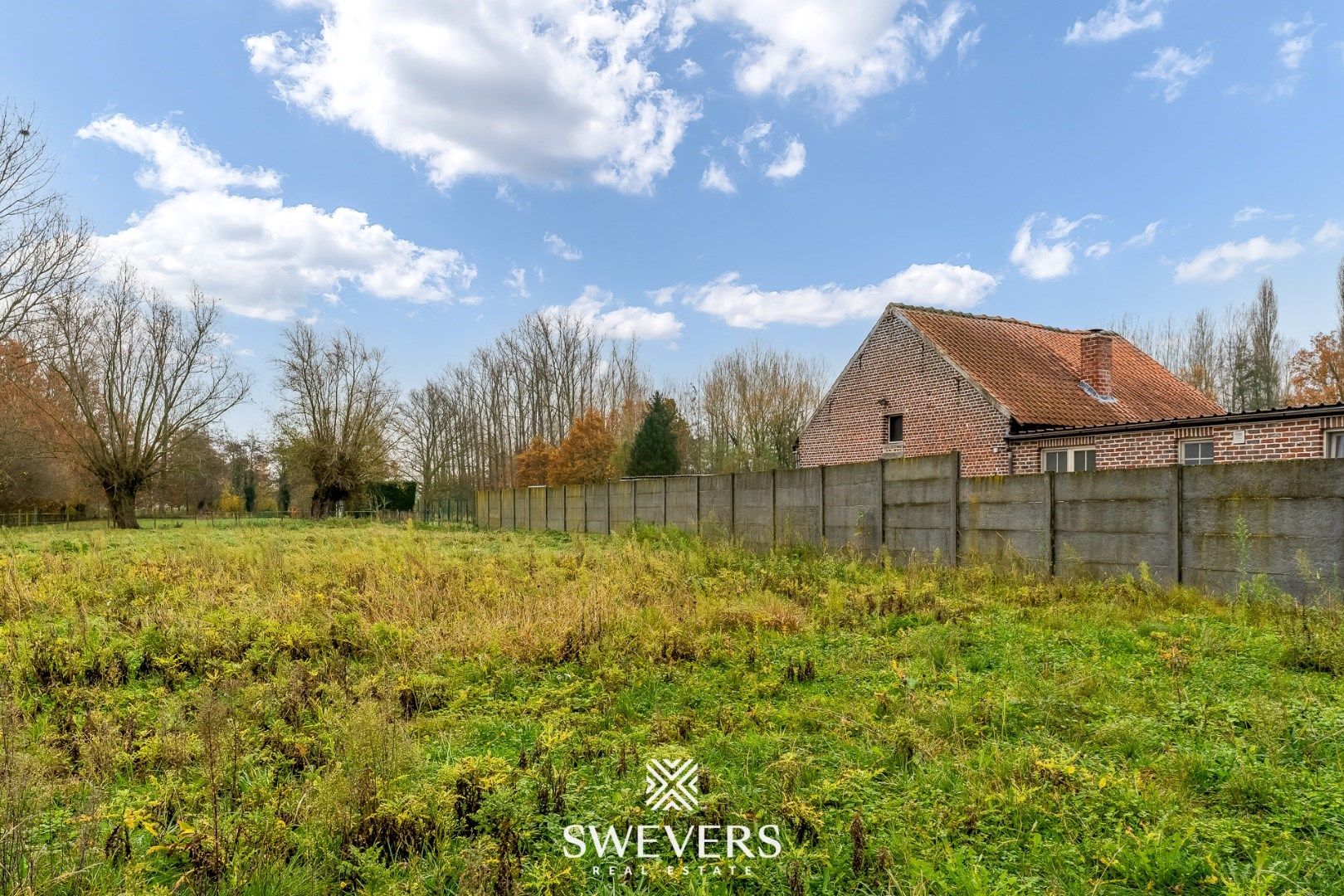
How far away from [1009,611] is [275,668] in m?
6.95

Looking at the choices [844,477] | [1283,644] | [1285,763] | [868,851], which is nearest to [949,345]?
[844,477]

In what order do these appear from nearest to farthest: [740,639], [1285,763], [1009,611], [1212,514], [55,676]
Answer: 1. [1285,763]
2. [55,676]
3. [740,639]
4. [1009,611]
5. [1212,514]

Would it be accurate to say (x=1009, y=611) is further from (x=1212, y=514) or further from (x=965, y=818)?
(x=965, y=818)

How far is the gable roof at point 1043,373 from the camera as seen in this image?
1812 centimetres

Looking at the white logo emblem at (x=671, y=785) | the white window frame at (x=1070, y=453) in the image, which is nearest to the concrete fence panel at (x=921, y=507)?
the white window frame at (x=1070, y=453)

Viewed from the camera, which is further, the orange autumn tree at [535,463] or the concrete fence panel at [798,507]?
the orange autumn tree at [535,463]

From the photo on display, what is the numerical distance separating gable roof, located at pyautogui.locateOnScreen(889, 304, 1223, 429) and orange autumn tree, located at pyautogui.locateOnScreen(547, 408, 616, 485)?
80.7ft

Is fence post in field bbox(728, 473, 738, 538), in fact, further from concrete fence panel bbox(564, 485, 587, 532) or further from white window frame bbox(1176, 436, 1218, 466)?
white window frame bbox(1176, 436, 1218, 466)

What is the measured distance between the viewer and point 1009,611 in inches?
285

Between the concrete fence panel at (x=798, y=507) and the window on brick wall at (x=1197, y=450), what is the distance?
7.95 m

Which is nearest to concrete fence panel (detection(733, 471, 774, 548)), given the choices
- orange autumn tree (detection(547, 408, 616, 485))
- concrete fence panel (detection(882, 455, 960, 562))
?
concrete fence panel (detection(882, 455, 960, 562))

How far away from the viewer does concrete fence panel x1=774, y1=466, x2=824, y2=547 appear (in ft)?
42.1

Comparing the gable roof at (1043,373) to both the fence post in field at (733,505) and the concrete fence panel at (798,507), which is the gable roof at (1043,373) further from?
the fence post in field at (733,505)

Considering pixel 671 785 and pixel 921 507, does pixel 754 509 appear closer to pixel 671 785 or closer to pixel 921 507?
pixel 921 507
